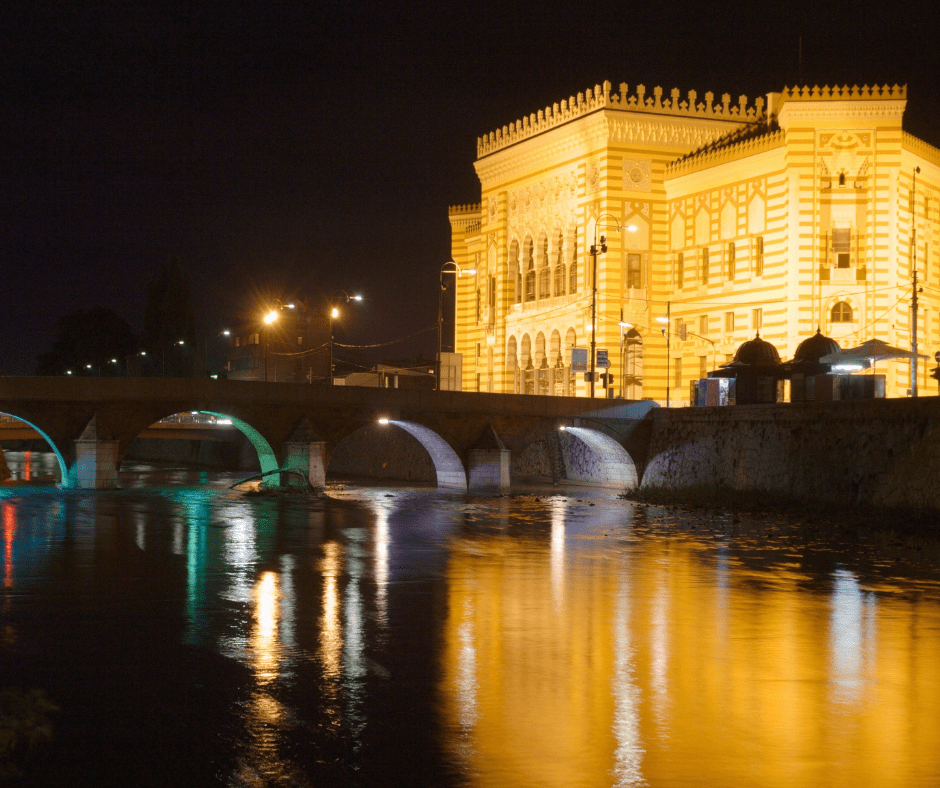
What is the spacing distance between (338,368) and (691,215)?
175 ft

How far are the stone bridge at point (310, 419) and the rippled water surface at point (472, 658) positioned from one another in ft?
44.9

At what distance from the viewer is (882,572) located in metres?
27.4

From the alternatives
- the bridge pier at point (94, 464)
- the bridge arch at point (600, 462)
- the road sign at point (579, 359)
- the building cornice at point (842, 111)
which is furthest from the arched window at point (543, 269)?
the bridge pier at point (94, 464)

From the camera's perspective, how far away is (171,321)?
100688mm

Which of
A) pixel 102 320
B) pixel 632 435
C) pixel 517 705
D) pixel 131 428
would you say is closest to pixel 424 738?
pixel 517 705

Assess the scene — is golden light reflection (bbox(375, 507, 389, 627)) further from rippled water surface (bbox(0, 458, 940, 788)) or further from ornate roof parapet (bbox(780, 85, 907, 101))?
ornate roof parapet (bbox(780, 85, 907, 101))

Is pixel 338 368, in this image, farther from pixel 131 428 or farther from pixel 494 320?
pixel 131 428

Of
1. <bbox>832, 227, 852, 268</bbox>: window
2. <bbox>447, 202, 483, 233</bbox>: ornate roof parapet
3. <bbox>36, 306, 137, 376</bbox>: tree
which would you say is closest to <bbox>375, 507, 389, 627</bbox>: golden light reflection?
<bbox>832, 227, 852, 268</bbox>: window

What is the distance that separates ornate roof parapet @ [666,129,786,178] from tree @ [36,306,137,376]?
81261 millimetres

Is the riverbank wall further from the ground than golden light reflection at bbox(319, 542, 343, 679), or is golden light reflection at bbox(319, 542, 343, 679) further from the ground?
the riverbank wall

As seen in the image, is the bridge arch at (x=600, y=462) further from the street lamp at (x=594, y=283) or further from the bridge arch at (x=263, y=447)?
the bridge arch at (x=263, y=447)

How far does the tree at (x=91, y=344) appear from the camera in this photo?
127 metres

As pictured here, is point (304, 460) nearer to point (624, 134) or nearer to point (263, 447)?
point (263, 447)

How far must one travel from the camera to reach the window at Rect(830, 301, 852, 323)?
52750mm
